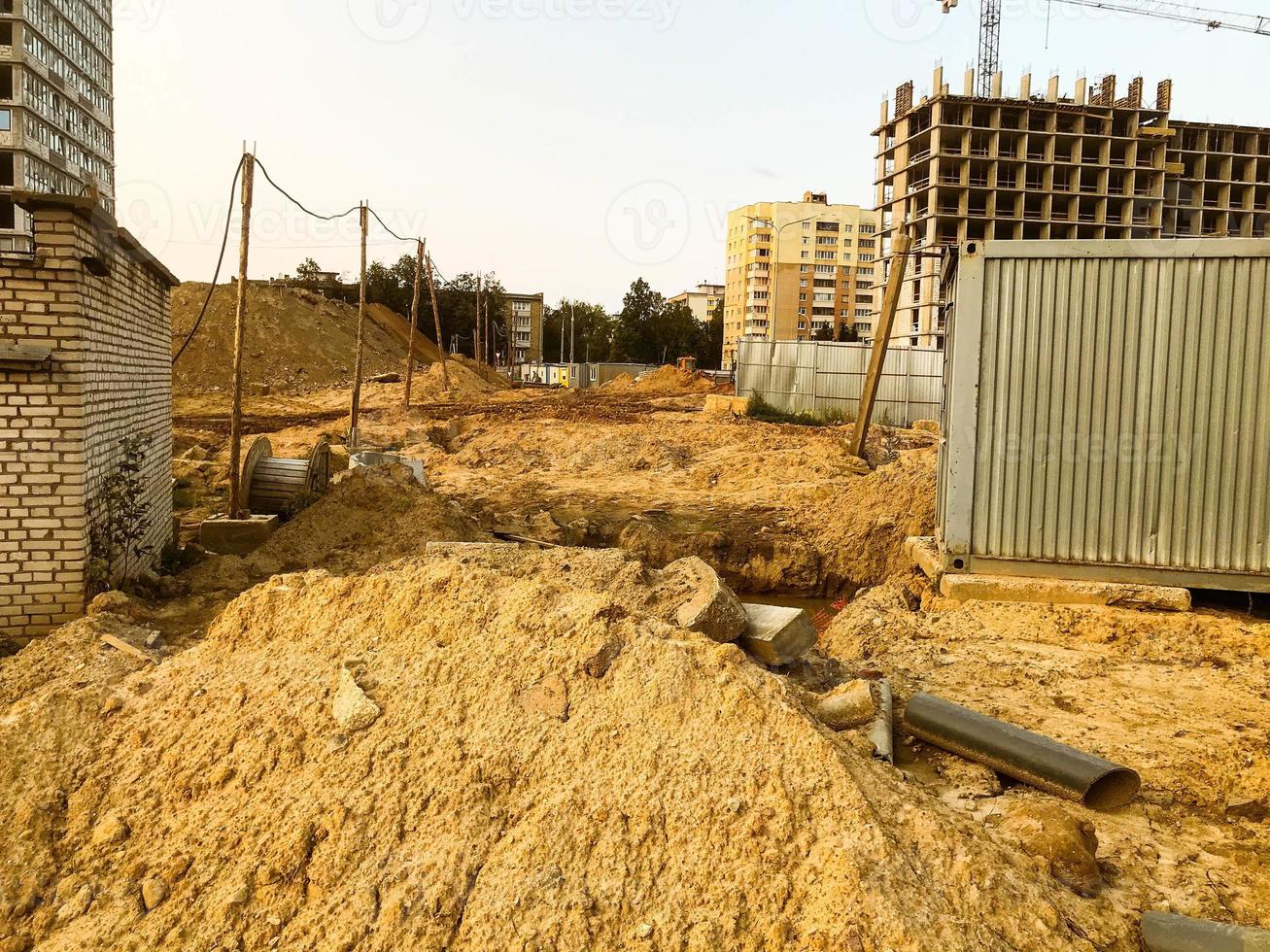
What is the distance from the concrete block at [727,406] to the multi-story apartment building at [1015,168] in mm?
32842

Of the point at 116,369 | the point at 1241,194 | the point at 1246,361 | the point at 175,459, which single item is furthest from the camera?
the point at 1241,194

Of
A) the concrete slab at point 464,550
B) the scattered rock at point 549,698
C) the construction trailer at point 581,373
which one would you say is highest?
the construction trailer at point 581,373

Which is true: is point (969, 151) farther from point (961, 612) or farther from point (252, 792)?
point (252, 792)

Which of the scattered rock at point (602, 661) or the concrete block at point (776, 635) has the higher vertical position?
the scattered rock at point (602, 661)

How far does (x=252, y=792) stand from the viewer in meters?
4.04

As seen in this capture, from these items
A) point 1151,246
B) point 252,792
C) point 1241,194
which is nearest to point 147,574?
point 252,792

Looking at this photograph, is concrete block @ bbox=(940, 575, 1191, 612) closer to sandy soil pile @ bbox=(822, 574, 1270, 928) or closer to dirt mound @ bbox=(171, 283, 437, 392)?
sandy soil pile @ bbox=(822, 574, 1270, 928)

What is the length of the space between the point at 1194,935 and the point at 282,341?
50.1 metres

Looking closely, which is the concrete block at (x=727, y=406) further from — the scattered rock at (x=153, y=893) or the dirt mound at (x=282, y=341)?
the scattered rock at (x=153, y=893)

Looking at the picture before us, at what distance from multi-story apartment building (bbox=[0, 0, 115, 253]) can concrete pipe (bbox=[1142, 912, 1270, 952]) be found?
1698 inches

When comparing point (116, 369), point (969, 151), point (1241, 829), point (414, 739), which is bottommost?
point (1241, 829)

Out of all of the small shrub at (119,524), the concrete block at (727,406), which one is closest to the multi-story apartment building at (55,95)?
the concrete block at (727,406)

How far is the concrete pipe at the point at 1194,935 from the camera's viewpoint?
10.3 feet

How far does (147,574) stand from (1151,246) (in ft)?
31.0
